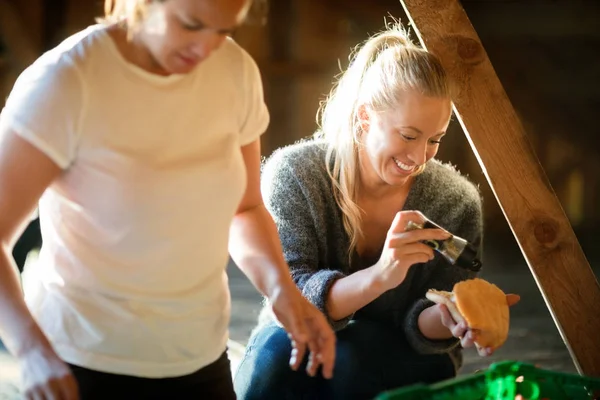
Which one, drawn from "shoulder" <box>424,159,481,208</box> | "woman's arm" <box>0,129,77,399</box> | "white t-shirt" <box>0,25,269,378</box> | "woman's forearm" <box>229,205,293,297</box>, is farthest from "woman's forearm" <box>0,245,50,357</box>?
→ "shoulder" <box>424,159,481,208</box>

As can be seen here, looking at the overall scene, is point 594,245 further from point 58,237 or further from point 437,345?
point 58,237

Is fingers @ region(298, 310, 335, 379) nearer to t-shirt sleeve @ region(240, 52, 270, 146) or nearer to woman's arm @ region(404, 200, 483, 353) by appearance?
t-shirt sleeve @ region(240, 52, 270, 146)

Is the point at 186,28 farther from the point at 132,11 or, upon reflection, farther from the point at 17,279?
the point at 17,279

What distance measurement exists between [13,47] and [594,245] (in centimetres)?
342

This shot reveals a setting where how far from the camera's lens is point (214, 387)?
129 centimetres

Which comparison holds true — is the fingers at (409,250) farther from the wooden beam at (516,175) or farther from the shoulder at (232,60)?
the shoulder at (232,60)

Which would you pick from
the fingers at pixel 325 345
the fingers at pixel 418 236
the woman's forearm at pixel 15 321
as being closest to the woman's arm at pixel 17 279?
the woman's forearm at pixel 15 321

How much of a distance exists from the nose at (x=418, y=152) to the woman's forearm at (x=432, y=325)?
31cm

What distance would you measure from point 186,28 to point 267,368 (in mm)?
924

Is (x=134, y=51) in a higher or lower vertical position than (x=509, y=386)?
higher

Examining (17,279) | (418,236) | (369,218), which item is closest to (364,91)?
(369,218)

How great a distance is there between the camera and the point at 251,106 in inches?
49.6

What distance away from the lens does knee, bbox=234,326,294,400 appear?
1.75 m

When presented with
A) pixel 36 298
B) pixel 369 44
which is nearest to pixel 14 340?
pixel 36 298
